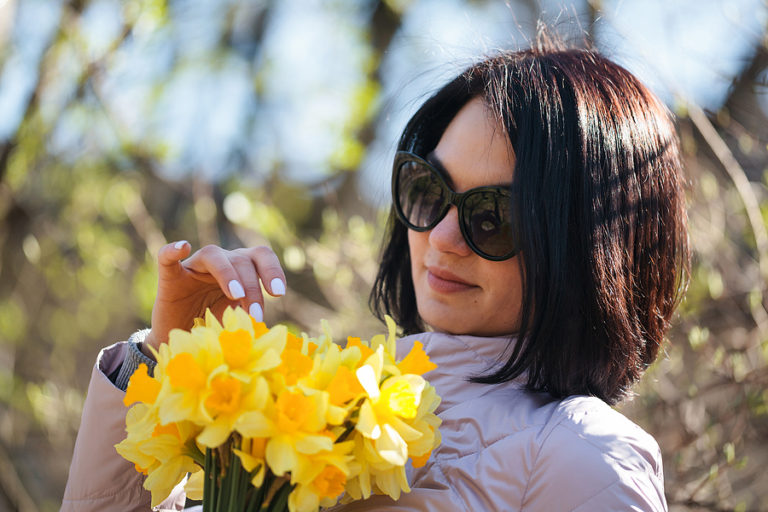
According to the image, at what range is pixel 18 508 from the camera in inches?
152

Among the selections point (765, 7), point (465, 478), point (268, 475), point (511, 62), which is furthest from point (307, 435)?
point (765, 7)

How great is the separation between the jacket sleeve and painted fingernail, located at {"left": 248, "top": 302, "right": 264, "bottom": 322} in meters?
0.37

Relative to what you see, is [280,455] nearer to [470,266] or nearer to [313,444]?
[313,444]

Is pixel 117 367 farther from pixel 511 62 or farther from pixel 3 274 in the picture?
pixel 3 274

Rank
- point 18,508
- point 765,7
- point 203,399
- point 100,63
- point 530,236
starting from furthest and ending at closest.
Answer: point 18,508
point 100,63
point 765,7
point 530,236
point 203,399

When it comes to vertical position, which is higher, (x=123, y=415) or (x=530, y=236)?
(x=530, y=236)

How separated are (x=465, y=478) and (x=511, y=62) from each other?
889mm

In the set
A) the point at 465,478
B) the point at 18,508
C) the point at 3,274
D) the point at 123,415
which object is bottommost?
the point at 18,508

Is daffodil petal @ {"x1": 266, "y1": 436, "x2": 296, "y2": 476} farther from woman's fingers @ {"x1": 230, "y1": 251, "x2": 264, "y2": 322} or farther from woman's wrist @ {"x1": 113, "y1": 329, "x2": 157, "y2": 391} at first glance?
woman's wrist @ {"x1": 113, "y1": 329, "x2": 157, "y2": 391}

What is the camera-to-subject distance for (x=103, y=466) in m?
1.42

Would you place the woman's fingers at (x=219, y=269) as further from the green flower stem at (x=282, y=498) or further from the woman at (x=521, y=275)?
the green flower stem at (x=282, y=498)

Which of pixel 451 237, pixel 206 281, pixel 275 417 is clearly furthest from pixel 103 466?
pixel 451 237

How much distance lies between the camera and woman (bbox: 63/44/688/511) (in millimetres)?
1245

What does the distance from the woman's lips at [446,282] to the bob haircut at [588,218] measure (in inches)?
3.6
